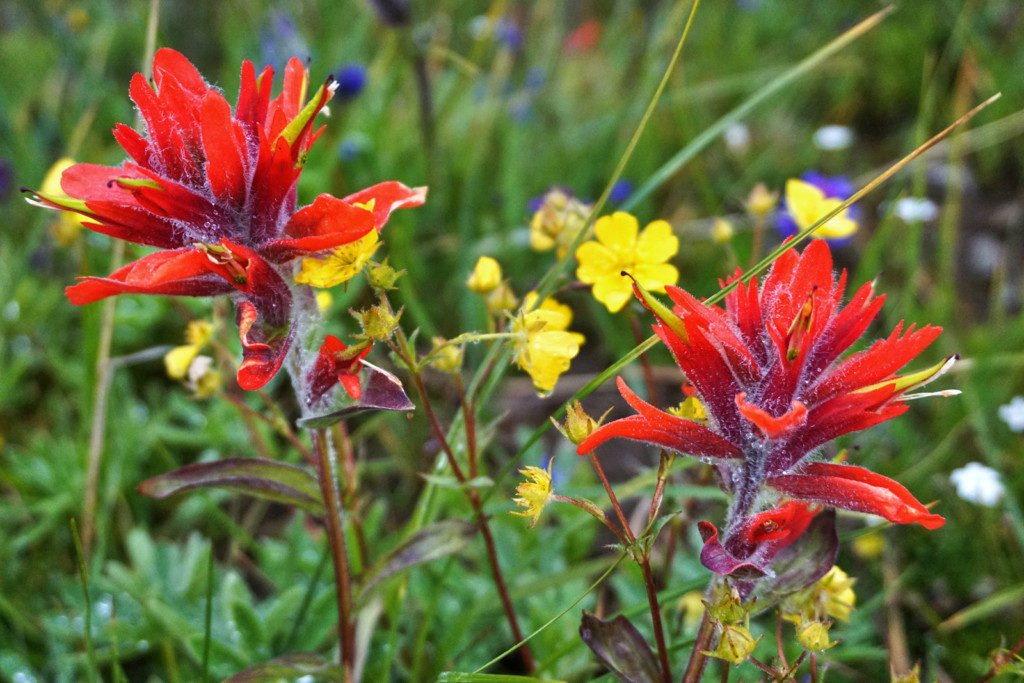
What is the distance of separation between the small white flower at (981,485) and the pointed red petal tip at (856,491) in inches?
37.1

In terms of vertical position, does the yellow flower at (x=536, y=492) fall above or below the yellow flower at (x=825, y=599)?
above

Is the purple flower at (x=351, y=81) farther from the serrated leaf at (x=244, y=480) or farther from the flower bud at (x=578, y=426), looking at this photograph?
the flower bud at (x=578, y=426)

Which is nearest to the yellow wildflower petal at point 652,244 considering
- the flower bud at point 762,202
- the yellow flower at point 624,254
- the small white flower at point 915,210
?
the yellow flower at point 624,254

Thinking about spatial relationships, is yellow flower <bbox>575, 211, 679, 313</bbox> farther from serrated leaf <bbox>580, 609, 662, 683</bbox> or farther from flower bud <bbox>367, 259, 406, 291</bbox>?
serrated leaf <bbox>580, 609, 662, 683</bbox>

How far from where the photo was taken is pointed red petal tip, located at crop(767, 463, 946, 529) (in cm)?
76

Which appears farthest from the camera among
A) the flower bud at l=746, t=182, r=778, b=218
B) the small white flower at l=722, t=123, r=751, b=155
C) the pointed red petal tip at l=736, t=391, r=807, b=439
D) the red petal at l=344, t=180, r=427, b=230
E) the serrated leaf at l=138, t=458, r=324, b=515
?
the small white flower at l=722, t=123, r=751, b=155

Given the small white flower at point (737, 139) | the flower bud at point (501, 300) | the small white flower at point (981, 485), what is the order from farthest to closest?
the small white flower at point (737, 139) < the small white flower at point (981, 485) < the flower bud at point (501, 300)

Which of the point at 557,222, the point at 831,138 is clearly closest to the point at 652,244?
the point at 557,222

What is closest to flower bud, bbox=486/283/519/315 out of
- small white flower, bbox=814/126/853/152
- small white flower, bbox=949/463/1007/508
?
small white flower, bbox=949/463/1007/508

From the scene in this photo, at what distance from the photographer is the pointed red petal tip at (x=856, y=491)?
0.76 metres

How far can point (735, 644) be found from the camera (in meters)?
0.84

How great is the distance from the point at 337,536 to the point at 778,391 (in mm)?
649

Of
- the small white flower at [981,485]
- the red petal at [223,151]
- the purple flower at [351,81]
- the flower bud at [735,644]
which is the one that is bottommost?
the small white flower at [981,485]

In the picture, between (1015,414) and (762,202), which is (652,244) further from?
(1015,414)
